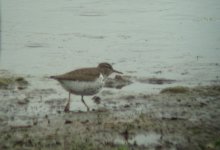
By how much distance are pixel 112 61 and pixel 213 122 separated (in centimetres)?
692

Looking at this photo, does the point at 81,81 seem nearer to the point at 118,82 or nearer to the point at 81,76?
the point at 81,76

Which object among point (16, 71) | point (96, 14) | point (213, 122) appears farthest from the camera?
point (96, 14)

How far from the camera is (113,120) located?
336 inches

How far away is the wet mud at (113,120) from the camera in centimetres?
728

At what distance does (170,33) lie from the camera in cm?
2019

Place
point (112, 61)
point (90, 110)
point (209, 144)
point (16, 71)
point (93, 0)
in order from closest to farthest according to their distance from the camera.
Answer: point (209, 144) → point (90, 110) → point (16, 71) → point (112, 61) → point (93, 0)

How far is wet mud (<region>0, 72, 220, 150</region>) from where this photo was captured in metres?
7.28

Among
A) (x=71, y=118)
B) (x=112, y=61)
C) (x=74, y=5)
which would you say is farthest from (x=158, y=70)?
(x=74, y=5)

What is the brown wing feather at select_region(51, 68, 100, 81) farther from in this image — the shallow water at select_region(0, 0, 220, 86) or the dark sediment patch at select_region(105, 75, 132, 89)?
the shallow water at select_region(0, 0, 220, 86)

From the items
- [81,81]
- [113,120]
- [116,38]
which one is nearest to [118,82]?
[81,81]

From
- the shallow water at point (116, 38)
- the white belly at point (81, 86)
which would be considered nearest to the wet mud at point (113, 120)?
the white belly at point (81, 86)

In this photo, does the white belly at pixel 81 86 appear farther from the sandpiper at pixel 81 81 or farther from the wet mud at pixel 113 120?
the wet mud at pixel 113 120

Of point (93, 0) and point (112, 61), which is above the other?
point (93, 0)

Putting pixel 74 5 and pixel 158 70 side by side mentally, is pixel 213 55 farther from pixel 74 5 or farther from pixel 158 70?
pixel 74 5
